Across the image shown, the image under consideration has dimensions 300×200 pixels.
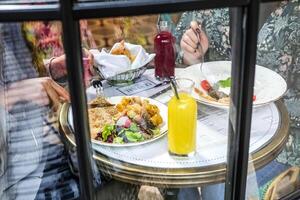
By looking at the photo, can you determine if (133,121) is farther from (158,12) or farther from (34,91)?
(158,12)

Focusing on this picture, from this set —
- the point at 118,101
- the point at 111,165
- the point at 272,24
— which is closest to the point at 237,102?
the point at 272,24

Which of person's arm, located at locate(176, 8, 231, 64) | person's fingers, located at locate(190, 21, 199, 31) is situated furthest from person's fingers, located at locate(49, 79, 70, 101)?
person's fingers, located at locate(190, 21, 199, 31)

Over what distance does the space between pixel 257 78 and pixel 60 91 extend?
34 cm

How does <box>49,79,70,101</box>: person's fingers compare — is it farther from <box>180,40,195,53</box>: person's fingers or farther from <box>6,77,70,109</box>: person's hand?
<box>180,40,195,53</box>: person's fingers

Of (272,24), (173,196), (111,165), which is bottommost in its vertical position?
(173,196)

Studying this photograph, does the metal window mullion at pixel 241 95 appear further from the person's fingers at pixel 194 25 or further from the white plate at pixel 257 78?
the person's fingers at pixel 194 25

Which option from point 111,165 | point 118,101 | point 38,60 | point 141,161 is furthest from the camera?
point 118,101

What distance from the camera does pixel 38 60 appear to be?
0.73 meters

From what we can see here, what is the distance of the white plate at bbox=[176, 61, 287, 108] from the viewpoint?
78cm

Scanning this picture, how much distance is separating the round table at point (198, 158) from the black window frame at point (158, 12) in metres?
0.07

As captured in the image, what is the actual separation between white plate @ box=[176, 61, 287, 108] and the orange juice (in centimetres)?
5

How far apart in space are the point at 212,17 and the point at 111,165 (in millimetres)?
349

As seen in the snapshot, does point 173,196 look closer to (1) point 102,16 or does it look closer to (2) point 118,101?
(2) point 118,101

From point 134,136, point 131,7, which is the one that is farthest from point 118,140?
point 131,7
